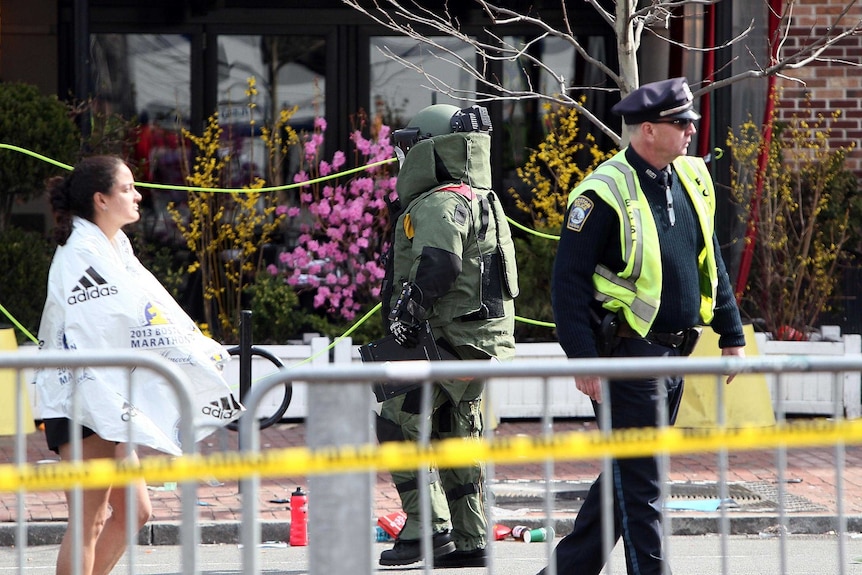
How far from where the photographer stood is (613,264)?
16.0 ft

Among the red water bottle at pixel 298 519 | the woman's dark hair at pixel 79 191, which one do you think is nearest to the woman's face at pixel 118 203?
the woman's dark hair at pixel 79 191

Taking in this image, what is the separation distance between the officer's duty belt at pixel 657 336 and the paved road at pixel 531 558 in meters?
1.62

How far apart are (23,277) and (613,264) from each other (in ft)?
21.1

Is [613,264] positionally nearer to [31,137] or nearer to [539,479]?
[539,479]

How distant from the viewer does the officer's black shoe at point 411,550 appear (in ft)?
19.8

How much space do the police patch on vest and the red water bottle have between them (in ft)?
Result: 8.09

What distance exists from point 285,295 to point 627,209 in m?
6.25

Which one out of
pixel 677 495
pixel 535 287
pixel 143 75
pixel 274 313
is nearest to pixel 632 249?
pixel 677 495

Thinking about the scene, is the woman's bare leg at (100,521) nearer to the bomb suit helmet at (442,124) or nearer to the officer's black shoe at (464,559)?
the officer's black shoe at (464,559)

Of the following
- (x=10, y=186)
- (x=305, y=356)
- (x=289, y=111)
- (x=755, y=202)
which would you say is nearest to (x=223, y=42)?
(x=289, y=111)

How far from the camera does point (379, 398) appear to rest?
19.6 ft

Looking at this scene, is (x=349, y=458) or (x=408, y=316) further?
(x=408, y=316)

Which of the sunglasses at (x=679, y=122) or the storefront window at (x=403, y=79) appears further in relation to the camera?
the storefront window at (x=403, y=79)

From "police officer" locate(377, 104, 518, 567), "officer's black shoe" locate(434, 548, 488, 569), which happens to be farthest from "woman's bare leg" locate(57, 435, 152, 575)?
"officer's black shoe" locate(434, 548, 488, 569)
